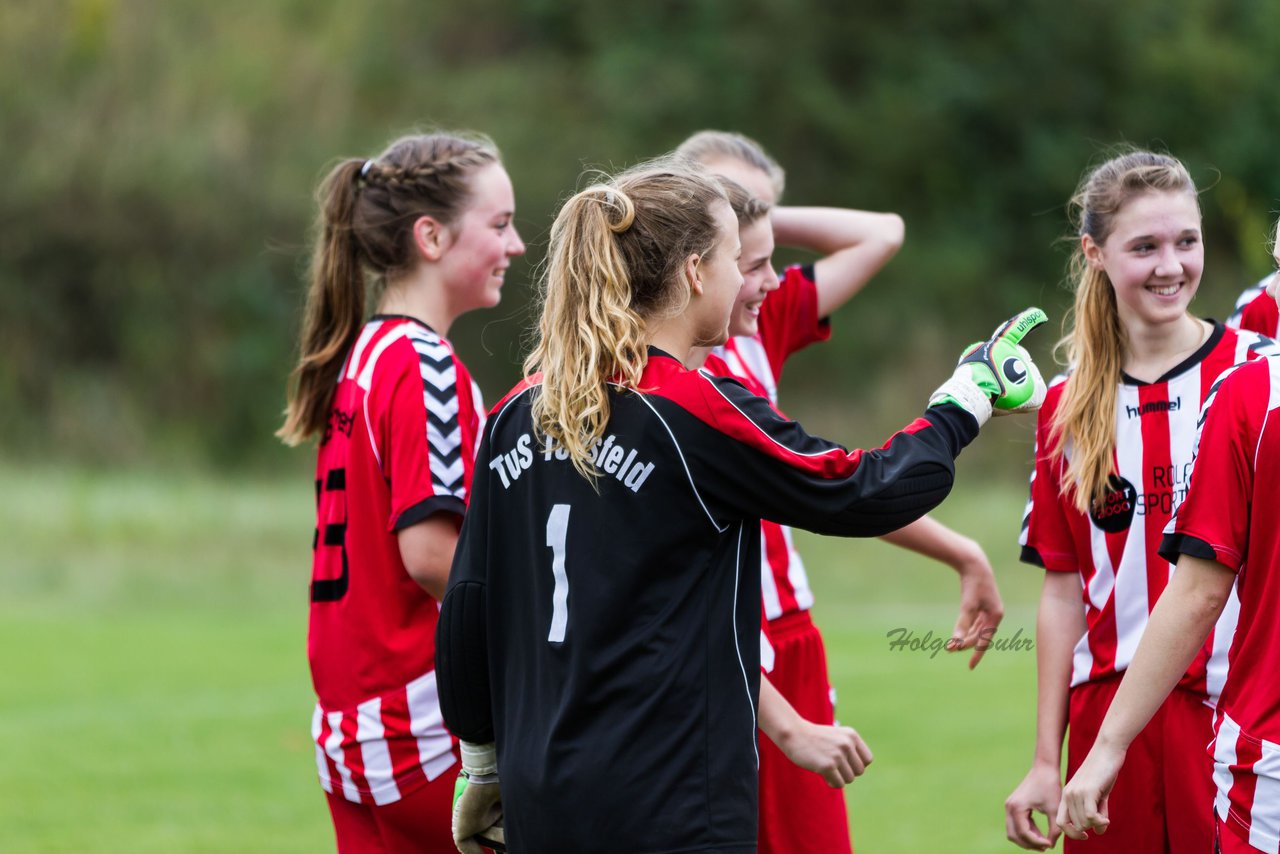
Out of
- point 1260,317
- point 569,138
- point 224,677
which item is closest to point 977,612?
point 1260,317

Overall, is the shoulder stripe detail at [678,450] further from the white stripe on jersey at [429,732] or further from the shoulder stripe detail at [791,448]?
the white stripe on jersey at [429,732]

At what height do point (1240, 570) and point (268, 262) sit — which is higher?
point (268, 262)

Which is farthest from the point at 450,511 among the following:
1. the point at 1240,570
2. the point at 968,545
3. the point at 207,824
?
the point at 207,824

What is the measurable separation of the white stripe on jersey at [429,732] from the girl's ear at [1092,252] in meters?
1.75

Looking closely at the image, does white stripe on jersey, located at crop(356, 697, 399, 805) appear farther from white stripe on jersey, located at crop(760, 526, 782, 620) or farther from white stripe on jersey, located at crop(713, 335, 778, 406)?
white stripe on jersey, located at crop(713, 335, 778, 406)

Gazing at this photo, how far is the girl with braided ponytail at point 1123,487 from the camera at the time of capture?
327 centimetres

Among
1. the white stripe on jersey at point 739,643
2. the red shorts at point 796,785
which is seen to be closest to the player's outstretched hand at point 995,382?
the white stripe on jersey at point 739,643

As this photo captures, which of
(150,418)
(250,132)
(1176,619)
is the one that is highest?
(250,132)

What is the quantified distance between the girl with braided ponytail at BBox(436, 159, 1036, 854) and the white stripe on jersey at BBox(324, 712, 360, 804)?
0.78m

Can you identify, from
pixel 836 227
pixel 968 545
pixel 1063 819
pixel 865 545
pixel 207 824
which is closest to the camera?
pixel 1063 819

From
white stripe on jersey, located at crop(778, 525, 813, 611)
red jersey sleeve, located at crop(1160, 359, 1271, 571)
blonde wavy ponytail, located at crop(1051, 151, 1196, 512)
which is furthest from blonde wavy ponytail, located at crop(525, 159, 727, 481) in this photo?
white stripe on jersey, located at crop(778, 525, 813, 611)

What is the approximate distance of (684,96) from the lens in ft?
80.7

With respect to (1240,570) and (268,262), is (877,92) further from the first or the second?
(1240,570)

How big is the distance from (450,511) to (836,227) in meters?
1.59
